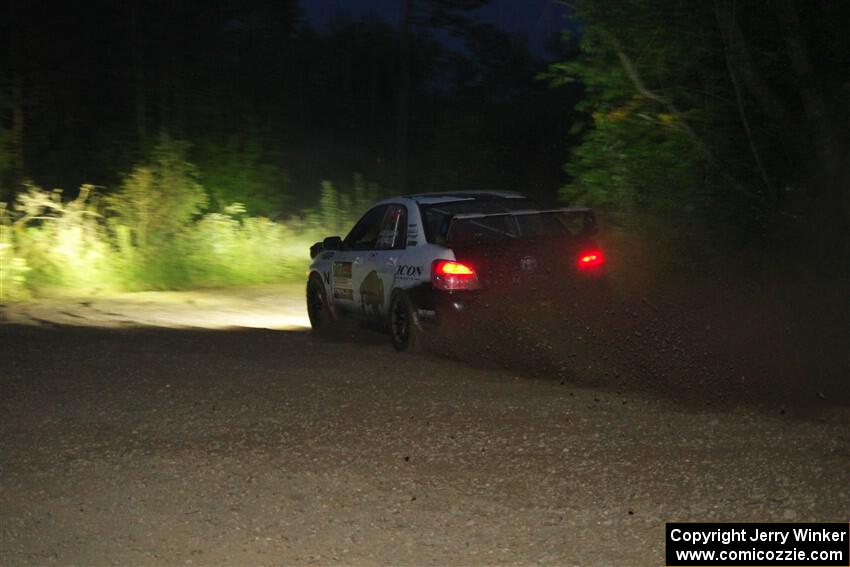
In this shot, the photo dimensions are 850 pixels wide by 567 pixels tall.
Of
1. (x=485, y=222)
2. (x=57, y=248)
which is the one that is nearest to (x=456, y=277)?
(x=485, y=222)

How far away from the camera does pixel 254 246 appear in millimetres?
23641

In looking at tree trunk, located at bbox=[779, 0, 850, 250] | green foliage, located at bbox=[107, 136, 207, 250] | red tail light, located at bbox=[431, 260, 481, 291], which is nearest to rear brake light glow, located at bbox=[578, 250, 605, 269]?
red tail light, located at bbox=[431, 260, 481, 291]

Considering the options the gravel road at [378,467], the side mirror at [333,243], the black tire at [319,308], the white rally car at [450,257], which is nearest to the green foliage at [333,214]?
the black tire at [319,308]

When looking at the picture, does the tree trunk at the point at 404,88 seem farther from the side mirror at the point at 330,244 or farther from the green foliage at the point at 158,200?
the side mirror at the point at 330,244

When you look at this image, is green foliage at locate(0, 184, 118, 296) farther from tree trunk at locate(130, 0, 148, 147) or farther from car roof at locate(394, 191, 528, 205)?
tree trunk at locate(130, 0, 148, 147)

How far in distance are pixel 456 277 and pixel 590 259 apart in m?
1.34

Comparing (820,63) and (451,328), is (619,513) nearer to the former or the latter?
(451,328)

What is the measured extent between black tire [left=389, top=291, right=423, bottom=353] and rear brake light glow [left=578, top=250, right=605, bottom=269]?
5.47 feet

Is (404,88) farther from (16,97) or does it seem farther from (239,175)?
(16,97)

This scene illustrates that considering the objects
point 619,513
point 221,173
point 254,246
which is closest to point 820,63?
point 619,513

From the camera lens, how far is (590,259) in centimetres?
1204

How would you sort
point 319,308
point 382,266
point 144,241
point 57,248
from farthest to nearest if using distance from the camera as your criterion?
point 144,241 → point 57,248 → point 319,308 → point 382,266

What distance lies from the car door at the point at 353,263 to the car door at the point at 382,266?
0.09ft
